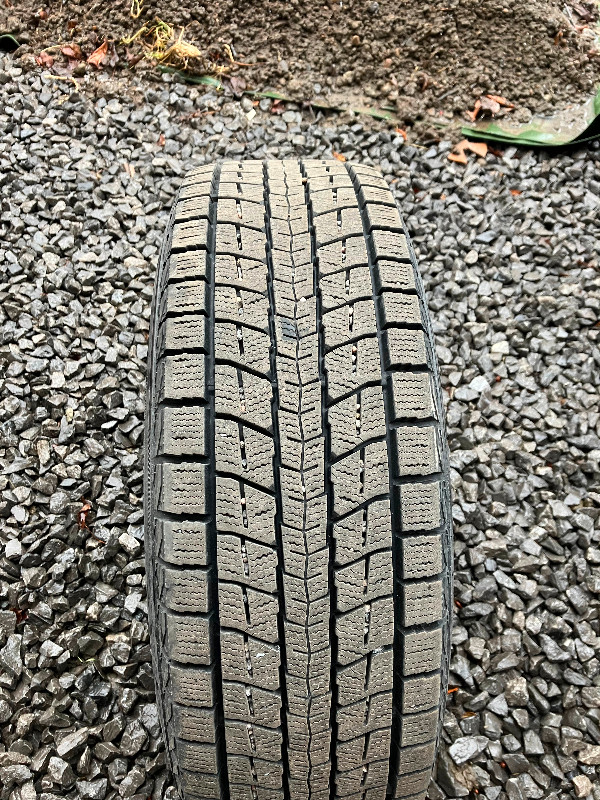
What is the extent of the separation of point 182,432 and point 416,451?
48 centimetres

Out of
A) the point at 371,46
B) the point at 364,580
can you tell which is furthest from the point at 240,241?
the point at 371,46

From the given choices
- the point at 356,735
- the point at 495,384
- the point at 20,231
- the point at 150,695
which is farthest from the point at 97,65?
the point at 356,735

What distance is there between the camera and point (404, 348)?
61.7 inches

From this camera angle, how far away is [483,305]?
3.14 m

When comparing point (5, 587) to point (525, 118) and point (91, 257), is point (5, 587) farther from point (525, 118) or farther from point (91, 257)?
point (525, 118)

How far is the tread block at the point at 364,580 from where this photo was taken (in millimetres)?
1448

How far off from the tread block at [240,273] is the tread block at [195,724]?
35.0 inches

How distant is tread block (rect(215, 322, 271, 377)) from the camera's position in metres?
1.51

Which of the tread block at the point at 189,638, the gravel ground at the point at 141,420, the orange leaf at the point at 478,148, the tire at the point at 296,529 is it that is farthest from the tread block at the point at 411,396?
the orange leaf at the point at 478,148

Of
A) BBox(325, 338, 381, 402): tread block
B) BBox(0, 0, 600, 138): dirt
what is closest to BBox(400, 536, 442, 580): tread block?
BBox(325, 338, 381, 402): tread block

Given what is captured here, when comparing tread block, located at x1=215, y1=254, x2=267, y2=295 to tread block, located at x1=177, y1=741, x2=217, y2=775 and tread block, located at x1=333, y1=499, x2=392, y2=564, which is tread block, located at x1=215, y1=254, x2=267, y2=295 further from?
tread block, located at x1=177, y1=741, x2=217, y2=775

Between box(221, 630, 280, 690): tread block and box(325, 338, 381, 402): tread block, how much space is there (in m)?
0.51

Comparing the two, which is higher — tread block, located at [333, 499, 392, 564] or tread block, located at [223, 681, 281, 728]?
tread block, located at [333, 499, 392, 564]

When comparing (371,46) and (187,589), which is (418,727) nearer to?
(187,589)
